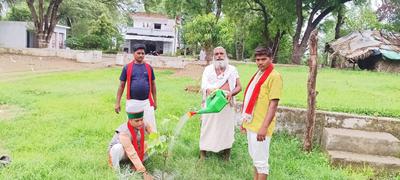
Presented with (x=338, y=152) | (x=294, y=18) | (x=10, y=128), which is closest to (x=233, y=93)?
(x=338, y=152)

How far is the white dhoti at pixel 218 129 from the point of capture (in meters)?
5.59

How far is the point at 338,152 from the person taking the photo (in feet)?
20.0

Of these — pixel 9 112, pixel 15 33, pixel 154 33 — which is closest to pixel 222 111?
pixel 9 112

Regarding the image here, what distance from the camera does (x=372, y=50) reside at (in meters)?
22.0

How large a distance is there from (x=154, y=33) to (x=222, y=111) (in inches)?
1747

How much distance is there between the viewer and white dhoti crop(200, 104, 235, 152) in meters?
5.59

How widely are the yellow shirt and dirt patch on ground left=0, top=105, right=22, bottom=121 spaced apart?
5436mm

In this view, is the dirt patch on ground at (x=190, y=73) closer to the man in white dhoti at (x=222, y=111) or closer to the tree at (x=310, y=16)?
the tree at (x=310, y=16)

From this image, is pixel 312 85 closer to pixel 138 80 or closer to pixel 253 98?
pixel 253 98

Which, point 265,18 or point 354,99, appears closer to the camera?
point 354,99

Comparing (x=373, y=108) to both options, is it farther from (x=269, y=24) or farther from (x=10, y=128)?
(x=269, y=24)

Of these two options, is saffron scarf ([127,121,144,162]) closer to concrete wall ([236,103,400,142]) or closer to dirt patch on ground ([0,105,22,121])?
concrete wall ([236,103,400,142])

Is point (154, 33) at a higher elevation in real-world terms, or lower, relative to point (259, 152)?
higher

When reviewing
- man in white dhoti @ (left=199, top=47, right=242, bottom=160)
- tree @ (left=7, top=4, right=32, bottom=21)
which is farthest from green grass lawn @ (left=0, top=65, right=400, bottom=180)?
tree @ (left=7, top=4, right=32, bottom=21)
